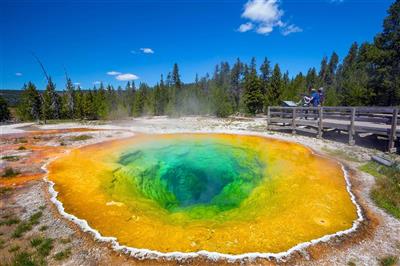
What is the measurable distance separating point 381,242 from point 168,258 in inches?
169

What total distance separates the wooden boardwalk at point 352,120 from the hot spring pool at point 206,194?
2.90 meters

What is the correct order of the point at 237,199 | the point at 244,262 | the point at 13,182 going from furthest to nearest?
the point at 237,199, the point at 13,182, the point at 244,262

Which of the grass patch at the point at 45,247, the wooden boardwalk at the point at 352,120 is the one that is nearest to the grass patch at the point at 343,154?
the wooden boardwalk at the point at 352,120

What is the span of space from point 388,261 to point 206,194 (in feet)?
21.8

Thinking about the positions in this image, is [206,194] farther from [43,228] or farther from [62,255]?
[62,255]

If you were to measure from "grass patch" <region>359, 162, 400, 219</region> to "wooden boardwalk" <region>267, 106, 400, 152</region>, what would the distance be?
2659mm

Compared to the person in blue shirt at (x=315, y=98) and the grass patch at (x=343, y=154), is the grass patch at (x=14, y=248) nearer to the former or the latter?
the grass patch at (x=343, y=154)

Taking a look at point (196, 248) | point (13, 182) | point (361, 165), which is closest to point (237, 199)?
point (196, 248)

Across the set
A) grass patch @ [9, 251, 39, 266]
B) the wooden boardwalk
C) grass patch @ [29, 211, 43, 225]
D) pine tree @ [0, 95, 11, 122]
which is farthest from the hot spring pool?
A: pine tree @ [0, 95, 11, 122]

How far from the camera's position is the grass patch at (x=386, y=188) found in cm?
586

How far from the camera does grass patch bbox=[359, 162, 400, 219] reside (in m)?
5.86

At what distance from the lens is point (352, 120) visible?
12094mm

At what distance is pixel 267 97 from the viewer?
4209 centimetres

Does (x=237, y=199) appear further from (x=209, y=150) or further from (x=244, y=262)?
(x=209, y=150)
